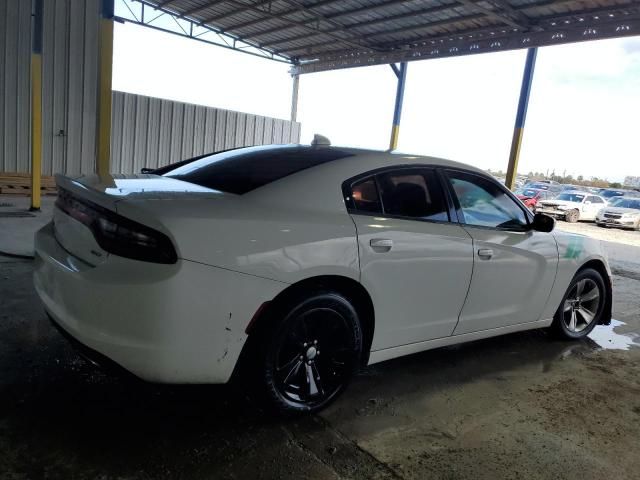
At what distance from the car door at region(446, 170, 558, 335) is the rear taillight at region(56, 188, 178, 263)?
1909mm

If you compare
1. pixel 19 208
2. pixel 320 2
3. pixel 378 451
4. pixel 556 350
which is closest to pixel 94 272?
pixel 378 451

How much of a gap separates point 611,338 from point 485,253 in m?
2.28

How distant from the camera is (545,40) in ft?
36.4

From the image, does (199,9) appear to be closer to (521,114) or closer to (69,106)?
(69,106)

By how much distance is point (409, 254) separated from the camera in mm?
2812

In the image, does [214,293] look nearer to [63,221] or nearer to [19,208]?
[63,221]

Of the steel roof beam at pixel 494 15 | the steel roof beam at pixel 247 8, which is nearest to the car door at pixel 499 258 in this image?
the steel roof beam at pixel 494 15

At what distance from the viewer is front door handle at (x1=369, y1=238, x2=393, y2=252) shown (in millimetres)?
2664

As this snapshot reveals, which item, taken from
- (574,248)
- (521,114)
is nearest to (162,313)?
(574,248)

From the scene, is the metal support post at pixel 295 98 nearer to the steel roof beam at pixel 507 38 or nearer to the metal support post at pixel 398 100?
the steel roof beam at pixel 507 38

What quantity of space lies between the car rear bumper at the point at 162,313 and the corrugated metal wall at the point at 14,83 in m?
9.84

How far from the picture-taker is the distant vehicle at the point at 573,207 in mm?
19469

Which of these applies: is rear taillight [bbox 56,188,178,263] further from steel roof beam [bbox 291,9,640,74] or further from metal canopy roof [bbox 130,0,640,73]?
steel roof beam [bbox 291,9,640,74]

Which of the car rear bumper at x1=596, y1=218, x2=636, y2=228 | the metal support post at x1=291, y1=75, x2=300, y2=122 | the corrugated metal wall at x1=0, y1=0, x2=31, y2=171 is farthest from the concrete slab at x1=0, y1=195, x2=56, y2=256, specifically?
the car rear bumper at x1=596, y1=218, x2=636, y2=228
